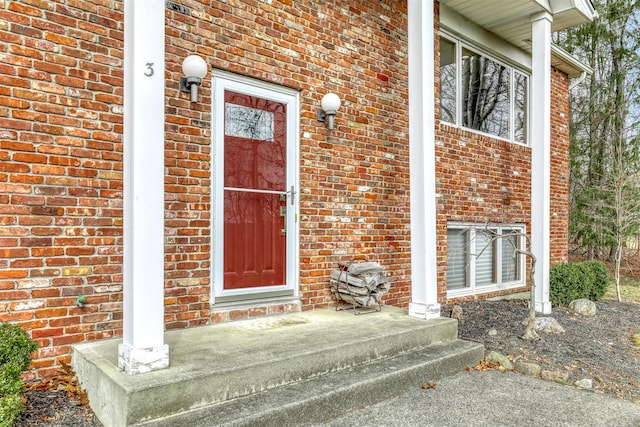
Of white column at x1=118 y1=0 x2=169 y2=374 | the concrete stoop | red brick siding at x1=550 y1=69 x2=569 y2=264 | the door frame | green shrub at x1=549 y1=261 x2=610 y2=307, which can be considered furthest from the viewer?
red brick siding at x1=550 y1=69 x2=569 y2=264

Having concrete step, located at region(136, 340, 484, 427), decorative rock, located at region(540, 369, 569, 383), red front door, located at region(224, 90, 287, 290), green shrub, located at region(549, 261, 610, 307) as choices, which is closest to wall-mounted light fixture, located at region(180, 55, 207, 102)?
red front door, located at region(224, 90, 287, 290)

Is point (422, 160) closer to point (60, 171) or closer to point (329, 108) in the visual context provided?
point (329, 108)

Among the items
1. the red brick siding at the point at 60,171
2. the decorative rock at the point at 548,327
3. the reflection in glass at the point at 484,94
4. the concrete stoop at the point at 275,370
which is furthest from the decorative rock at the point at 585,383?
the reflection in glass at the point at 484,94

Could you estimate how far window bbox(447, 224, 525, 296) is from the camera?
605cm

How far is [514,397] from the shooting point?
3.06 meters

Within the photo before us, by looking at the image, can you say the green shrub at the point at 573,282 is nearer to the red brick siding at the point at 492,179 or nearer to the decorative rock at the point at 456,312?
the red brick siding at the point at 492,179

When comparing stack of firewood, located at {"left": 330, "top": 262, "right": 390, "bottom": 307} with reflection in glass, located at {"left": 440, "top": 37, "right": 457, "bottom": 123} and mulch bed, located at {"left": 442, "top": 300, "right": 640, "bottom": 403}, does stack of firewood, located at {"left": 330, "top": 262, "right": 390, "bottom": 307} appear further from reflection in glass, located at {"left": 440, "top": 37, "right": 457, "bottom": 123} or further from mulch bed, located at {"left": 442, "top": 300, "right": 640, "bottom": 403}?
reflection in glass, located at {"left": 440, "top": 37, "right": 457, "bottom": 123}

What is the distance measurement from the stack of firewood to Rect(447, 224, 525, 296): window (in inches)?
82.8

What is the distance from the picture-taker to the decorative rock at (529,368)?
355 centimetres

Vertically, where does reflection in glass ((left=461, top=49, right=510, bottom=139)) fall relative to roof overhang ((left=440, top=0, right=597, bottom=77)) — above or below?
below

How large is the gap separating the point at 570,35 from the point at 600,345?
10.3 m

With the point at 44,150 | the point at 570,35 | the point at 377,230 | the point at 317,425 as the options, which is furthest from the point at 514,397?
the point at 570,35

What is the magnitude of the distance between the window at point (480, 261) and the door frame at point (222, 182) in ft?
8.80

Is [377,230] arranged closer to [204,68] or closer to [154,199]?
[204,68]
